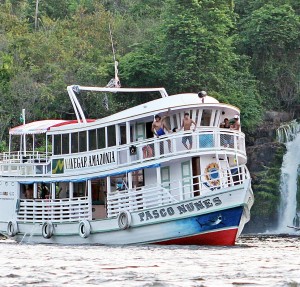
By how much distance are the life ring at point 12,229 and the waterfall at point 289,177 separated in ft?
51.3

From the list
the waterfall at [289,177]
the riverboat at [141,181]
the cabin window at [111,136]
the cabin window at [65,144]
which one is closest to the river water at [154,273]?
the riverboat at [141,181]

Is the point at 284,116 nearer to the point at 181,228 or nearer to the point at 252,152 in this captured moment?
the point at 252,152

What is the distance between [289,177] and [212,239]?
775 inches

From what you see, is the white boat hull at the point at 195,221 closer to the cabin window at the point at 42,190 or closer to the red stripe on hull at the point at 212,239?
the red stripe on hull at the point at 212,239

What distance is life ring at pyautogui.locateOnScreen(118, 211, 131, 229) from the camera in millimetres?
23406

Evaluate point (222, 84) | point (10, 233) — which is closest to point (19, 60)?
point (222, 84)

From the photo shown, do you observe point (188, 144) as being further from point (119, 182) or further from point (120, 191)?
point (119, 182)

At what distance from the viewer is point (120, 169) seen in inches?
955

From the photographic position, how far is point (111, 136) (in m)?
25.0

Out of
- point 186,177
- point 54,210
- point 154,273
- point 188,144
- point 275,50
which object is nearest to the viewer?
point 154,273

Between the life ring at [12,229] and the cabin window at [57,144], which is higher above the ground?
the cabin window at [57,144]

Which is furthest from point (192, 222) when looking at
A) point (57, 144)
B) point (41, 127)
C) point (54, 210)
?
point (41, 127)

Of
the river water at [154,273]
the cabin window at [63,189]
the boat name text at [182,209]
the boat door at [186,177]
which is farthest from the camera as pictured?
the cabin window at [63,189]

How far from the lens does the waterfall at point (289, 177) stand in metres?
40.2
